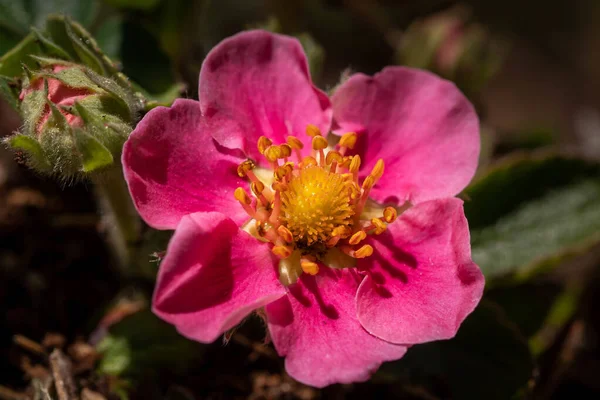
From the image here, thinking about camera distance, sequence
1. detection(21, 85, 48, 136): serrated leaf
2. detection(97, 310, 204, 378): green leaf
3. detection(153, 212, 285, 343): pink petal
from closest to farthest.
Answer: detection(153, 212, 285, 343): pink petal < detection(21, 85, 48, 136): serrated leaf < detection(97, 310, 204, 378): green leaf

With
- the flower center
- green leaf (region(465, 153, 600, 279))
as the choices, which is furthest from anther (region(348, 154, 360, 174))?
green leaf (region(465, 153, 600, 279))

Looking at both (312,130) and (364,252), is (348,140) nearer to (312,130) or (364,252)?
(312,130)

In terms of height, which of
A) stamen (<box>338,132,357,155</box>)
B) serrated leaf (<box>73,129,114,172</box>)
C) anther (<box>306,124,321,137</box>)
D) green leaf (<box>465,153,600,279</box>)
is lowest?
green leaf (<box>465,153,600,279</box>)

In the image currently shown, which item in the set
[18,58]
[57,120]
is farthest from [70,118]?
[18,58]

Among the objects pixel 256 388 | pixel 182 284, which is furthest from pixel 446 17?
pixel 182 284

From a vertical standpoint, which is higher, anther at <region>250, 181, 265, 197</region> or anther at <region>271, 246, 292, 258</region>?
anther at <region>250, 181, 265, 197</region>

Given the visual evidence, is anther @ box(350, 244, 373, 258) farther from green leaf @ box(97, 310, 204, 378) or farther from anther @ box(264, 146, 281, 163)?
green leaf @ box(97, 310, 204, 378)
